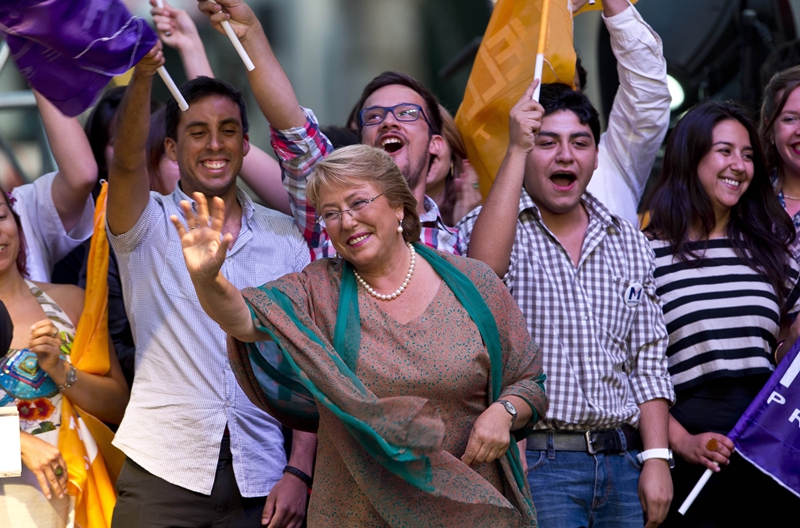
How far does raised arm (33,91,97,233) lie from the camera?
3.77m

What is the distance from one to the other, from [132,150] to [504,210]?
45.5 inches

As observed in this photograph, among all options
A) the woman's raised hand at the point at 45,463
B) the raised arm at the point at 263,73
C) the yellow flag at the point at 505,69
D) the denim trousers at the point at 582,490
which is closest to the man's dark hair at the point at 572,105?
the yellow flag at the point at 505,69

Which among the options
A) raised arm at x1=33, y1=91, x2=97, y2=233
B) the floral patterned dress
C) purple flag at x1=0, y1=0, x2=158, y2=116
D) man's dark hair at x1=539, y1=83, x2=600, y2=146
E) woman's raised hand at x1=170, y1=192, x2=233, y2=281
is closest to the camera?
woman's raised hand at x1=170, y1=192, x2=233, y2=281

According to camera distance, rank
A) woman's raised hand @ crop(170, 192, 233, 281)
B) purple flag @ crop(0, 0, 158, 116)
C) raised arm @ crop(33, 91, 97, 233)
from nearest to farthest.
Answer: woman's raised hand @ crop(170, 192, 233, 281)
purple flag @ crop(0, 0, 158, 116)
raised arm @ crop(33, 91, 97, 233)

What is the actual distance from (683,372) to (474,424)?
44.9 inches

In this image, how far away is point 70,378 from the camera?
330 cm

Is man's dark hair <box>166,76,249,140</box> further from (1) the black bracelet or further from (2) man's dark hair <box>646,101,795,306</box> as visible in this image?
(2) man's dark hair <box>646,101,795,306</box>

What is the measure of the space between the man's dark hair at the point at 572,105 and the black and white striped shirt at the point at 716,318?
1.86ft

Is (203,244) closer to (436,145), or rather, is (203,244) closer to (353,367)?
(353,367)

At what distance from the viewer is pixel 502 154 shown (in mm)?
3898

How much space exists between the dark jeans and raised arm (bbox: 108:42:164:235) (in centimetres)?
78

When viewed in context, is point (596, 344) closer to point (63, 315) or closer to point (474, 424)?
point (474, 424)

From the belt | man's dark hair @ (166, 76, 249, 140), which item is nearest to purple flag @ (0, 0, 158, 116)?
man's dark hair @ (166, 76, 249, 140)

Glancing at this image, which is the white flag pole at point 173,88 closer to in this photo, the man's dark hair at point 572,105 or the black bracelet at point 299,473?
the black bracelet at point 299,473
